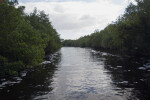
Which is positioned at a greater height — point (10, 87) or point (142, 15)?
point (142, 15)

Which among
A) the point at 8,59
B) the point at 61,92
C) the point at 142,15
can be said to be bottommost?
the point at 61,92

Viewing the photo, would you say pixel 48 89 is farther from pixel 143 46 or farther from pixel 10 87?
pixel 143 46

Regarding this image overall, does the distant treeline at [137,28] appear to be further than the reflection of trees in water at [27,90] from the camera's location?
Yes

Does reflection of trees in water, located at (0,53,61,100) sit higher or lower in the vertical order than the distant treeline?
lower

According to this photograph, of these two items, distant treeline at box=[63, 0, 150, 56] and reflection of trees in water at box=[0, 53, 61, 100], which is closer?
reflection of trees in water at box=[0, 53, 61, 100]

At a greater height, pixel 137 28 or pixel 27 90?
pixel 137 28

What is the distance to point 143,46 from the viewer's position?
4988cm

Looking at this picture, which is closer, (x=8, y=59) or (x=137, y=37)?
(x=8, y=59)

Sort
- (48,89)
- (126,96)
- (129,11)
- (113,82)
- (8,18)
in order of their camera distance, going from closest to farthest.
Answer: (126,96) < (48,89) < (113,82) < (8,18) < (129,11)

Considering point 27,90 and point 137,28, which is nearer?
point 27,90

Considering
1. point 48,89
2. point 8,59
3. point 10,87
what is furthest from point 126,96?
point 8,59

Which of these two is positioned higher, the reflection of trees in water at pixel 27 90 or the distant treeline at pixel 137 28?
the distant treeline at pixel 137 28

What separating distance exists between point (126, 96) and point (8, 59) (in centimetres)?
1888

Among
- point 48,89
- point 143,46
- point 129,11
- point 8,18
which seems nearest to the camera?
point 48,89
